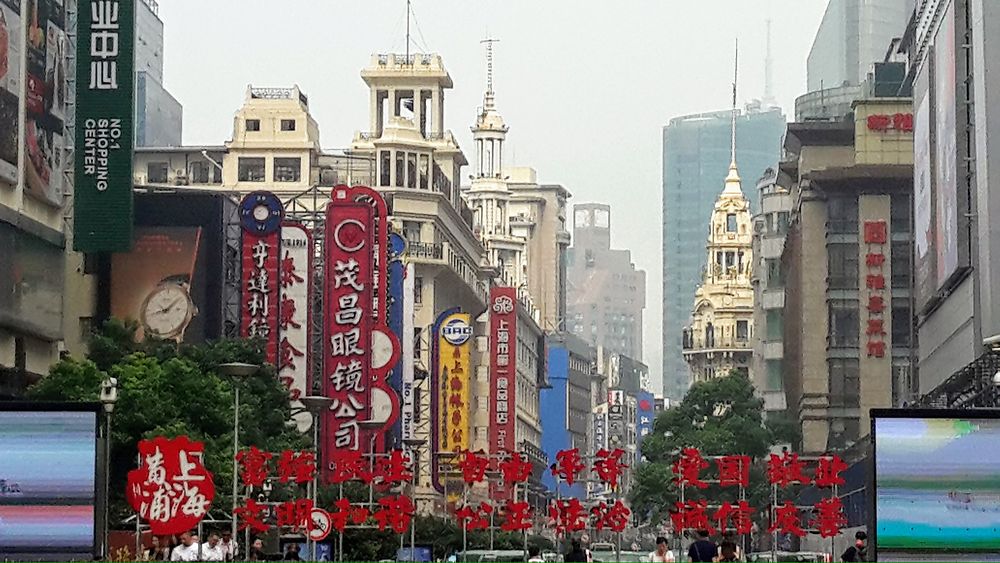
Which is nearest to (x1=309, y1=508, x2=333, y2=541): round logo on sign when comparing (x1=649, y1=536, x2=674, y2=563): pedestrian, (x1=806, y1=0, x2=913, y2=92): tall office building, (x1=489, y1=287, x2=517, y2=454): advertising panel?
(x1=649, y1=536, x2=674, y2=563): pedestrian

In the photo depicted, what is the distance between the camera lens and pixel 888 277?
10331 centimetres

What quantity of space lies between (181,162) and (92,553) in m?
97.8

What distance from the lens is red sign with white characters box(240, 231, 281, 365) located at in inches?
3081

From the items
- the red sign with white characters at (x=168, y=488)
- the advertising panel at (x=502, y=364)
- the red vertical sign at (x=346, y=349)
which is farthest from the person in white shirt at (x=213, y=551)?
the advertising panel at (x=502, y=364)

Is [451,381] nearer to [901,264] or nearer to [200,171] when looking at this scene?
[200,171]

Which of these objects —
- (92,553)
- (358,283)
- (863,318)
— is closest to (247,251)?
(358,283)

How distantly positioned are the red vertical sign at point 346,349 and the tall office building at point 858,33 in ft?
240

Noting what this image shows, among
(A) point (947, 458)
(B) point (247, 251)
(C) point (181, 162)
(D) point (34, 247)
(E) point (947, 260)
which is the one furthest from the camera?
(C) point (181, 162)

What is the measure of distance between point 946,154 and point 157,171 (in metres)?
66.0

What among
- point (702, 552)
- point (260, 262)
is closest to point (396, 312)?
point (260, 262)

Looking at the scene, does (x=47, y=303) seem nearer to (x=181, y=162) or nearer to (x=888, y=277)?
(x=888, y=277)

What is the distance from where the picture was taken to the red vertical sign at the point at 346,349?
80.0 meters

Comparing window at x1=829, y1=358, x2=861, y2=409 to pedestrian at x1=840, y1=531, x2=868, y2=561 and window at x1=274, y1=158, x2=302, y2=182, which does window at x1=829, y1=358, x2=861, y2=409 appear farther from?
pedestrian at x1=840, y1=531, x2=868, y2=561

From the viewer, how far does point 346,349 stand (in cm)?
8012
